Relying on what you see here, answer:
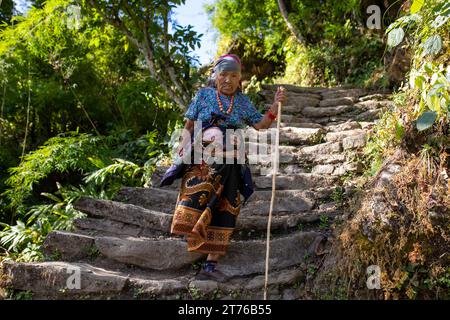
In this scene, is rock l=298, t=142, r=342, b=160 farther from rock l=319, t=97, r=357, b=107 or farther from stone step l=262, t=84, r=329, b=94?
stone step l=262, t=84, r=329, b=94

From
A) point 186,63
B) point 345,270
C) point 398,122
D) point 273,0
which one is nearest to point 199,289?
point 345,270

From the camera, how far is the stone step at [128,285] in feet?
11.1

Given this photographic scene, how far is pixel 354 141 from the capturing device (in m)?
5.04

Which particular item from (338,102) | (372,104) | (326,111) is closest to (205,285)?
(326,111)

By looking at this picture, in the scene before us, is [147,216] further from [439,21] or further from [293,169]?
[439,21]

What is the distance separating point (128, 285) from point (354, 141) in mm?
2775

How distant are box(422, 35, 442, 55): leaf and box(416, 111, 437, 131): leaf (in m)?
0.50

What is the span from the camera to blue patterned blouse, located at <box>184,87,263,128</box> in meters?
3.60

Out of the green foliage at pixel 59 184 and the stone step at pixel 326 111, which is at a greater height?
the stone step at pixel 326 111

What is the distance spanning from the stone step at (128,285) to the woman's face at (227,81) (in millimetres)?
1368

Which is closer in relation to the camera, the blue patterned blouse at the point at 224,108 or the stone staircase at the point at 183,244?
the stone staircase at the point at 183,244

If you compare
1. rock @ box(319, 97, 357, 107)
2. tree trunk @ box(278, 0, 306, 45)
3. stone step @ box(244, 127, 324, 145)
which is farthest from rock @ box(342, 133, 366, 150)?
tree trunk @ box(278, 0, 306, 45)

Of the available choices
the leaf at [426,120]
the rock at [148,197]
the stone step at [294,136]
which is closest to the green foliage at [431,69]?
the leaf at [426,120]

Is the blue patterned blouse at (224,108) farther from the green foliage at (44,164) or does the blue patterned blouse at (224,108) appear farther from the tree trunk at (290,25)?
the tree trunk at (290,25)
